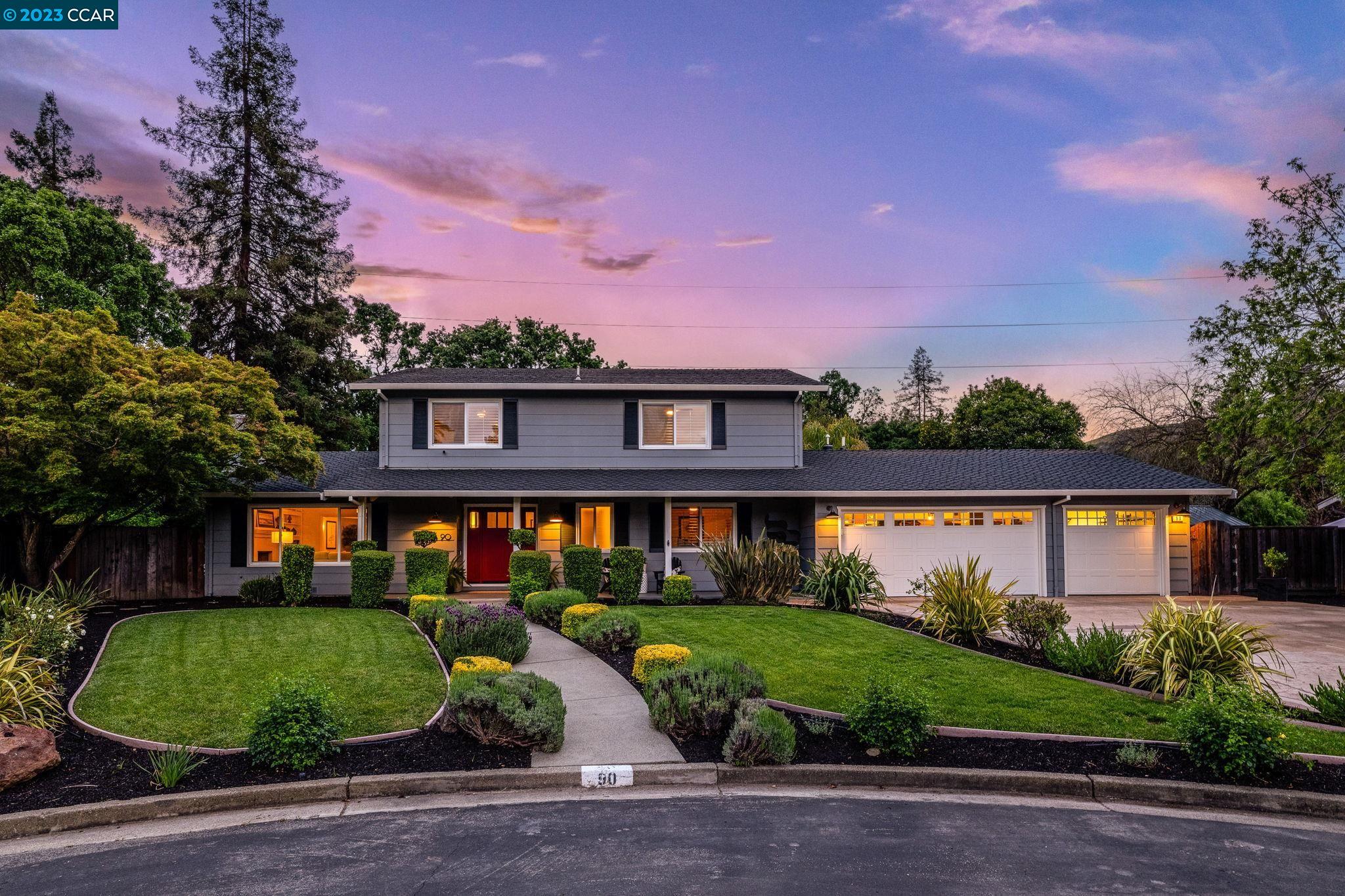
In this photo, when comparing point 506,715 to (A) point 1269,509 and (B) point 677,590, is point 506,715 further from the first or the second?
(A) point 1269,509

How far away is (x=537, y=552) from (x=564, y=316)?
21.6 m

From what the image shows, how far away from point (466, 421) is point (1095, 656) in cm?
1383

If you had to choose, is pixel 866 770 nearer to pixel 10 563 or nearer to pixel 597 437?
pixel 597 437

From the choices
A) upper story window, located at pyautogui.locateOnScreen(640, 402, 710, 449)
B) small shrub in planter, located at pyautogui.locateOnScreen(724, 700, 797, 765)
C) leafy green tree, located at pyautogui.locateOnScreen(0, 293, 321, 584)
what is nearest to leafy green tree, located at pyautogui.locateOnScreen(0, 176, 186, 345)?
leafy green tree, located at pyautogui.locateOnScreen(0, 293, 321, 584)

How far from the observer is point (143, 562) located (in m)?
16.2

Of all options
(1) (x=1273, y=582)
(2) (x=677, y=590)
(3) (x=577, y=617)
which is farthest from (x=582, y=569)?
(1) (x=1273, y=582)

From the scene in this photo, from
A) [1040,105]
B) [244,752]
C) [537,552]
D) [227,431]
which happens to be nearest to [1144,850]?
[244,752]

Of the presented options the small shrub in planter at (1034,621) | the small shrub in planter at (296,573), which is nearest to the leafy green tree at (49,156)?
the small shrub in planter at (296,573)

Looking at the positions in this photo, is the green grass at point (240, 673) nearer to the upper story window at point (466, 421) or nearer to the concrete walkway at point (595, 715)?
the concrete walkway at point (595, 715)

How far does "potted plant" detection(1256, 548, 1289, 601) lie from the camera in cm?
1720

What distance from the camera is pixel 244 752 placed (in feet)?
19.6

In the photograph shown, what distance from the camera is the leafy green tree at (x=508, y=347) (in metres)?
35.0

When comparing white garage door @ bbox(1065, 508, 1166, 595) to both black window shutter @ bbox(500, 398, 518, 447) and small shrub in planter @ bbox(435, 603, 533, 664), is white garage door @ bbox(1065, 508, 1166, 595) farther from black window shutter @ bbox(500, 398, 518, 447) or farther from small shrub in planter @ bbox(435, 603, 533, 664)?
small shrub in planter @ bbox(435, 603, 533, 664)

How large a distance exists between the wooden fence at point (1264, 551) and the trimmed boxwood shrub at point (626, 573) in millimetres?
13385
